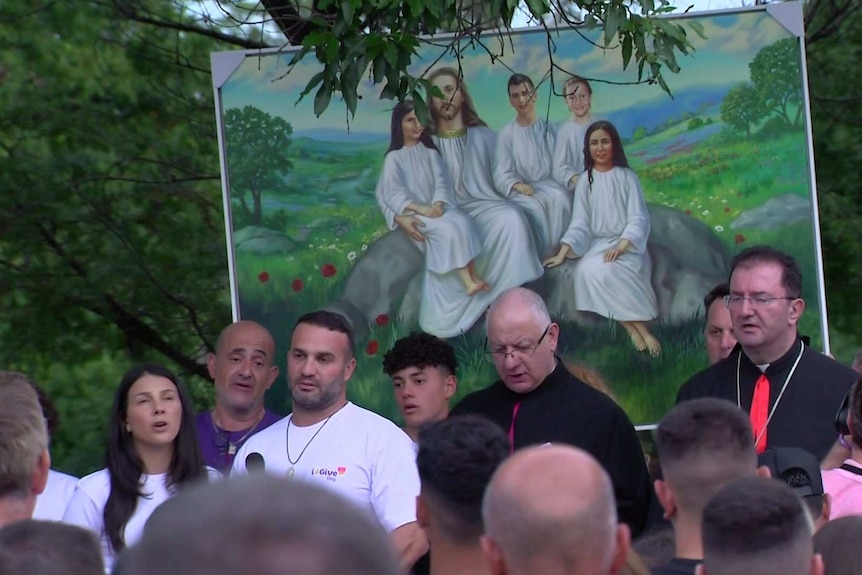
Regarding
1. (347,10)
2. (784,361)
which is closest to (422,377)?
(784,361)

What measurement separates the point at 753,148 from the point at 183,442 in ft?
9.55

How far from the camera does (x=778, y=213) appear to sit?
218 inches

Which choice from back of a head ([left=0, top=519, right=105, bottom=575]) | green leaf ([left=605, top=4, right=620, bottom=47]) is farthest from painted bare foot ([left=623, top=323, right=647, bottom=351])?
A: back of a head ([left=0, top=519, right=105, bottom=575])

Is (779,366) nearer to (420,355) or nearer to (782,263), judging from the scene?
(782,263)

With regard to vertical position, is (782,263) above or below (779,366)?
above

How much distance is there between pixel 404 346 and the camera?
5336 mm

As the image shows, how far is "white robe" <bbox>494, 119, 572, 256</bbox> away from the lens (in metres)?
5.63

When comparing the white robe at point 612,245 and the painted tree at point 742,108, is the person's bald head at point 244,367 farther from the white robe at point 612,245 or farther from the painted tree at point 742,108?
the painted tree at point 742,108

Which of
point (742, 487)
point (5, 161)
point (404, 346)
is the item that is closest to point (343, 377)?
point (404, 346)

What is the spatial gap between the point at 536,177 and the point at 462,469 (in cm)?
310

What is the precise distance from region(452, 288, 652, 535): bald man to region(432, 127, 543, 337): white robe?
48cm

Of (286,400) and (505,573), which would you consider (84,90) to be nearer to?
(286,400)

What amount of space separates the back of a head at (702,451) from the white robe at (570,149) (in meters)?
2.74

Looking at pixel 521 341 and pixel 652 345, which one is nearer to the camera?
pixel 521 341
